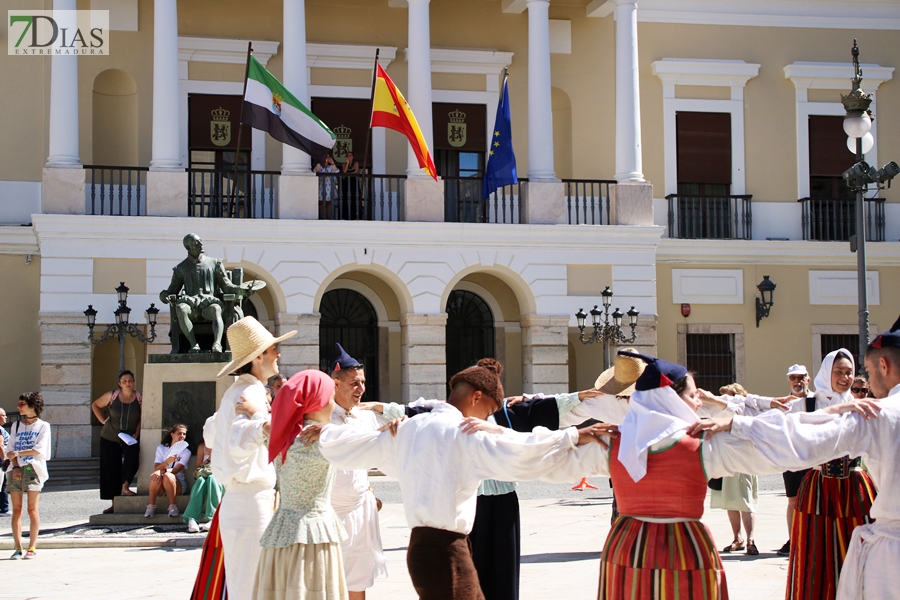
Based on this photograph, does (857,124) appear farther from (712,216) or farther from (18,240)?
(18,240)

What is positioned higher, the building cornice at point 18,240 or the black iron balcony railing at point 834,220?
the black iron balcony railing at point 834,220

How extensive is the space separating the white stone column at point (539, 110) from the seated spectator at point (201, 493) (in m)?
12.4

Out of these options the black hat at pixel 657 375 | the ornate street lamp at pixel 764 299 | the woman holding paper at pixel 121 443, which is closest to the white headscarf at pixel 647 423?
the black hat at pixel 657 375

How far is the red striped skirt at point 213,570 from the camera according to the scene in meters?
5.97

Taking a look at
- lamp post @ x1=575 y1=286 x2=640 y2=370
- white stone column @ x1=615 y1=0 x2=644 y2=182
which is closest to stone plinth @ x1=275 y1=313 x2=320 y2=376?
lamp post @ x1=575 y1=286 x2=640 y2=370

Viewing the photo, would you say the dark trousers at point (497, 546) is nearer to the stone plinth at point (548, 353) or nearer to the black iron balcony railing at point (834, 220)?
the stone plinth at point (548, 353)

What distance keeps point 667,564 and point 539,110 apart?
19.0 metres

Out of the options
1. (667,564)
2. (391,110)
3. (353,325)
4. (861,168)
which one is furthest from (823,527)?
(353,325)

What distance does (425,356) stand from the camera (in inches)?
855

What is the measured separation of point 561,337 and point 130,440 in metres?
10.8

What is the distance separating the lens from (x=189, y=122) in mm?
23547

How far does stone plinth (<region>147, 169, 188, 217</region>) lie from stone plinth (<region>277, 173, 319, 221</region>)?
183 cm

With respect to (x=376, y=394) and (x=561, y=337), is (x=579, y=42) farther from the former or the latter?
(x=376, y=394)

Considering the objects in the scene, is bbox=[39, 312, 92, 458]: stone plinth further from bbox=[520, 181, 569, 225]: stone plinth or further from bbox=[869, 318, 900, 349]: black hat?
bbox=[869, 318, 900, 349]: black hat
